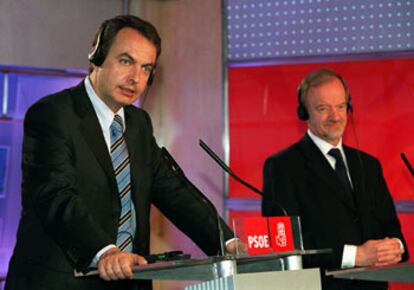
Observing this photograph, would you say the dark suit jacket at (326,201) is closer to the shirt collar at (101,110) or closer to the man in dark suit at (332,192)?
the man in dark suit at (332,192)

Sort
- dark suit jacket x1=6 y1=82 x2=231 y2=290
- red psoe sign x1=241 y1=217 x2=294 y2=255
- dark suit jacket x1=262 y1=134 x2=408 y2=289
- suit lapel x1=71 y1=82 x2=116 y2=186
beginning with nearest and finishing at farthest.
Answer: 1. red psoe sign x1=241 y1=217 x2=294 y2=255
2. dark suit jacket x1=6 y1=82 x2=231 y2=290
3. suit lapel x1=71 y1=82 x2=116 y2=186
4. dark suit jacket x1=262 y1=134 x2=408 y2=289

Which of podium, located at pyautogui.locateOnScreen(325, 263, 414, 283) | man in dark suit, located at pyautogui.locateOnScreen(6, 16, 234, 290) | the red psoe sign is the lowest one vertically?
Result: podium, located at pyautogui.locateOnScreen(325, 263, 414, 283)

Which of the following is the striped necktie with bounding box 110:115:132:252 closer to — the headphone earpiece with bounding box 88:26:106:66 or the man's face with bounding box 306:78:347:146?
the headphone earpiece with bounding box 88:26:106:66

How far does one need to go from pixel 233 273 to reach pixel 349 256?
50.8 inches

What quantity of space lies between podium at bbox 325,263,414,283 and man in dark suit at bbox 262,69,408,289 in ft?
2.52

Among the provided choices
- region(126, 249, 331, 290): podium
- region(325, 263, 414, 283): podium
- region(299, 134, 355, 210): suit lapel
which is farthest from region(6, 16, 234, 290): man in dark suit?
region(299, 134, 355, 210): suit lapel

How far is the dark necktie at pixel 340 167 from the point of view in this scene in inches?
128

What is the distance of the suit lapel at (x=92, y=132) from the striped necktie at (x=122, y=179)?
5cm

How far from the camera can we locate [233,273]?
185 cm

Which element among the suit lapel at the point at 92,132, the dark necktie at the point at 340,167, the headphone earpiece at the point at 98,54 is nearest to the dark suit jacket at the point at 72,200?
the suit lapel at the point at 92,132

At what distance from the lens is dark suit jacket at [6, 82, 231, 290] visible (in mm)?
2254

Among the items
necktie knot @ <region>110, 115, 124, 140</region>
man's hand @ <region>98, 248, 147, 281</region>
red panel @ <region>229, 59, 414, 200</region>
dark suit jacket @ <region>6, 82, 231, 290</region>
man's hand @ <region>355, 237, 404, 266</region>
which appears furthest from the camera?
red panel @ <region>229, 59, 414, 200</region>

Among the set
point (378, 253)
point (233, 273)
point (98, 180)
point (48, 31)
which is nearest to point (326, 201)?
point (378, 253)

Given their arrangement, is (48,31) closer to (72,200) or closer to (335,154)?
(335,154)
